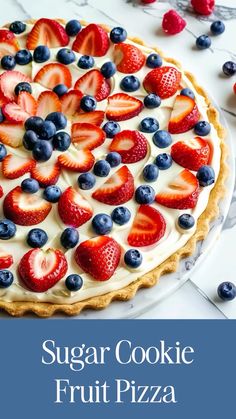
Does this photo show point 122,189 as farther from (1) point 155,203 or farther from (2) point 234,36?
(2) point 234,36

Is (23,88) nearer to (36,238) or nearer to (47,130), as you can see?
(47,130)

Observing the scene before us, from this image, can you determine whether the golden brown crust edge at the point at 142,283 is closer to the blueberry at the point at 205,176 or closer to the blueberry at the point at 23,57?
the blueberry at the point at 205,176

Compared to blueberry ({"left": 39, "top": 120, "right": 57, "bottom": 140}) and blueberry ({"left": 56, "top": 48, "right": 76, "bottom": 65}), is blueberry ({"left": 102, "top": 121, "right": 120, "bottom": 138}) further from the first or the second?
blueberry ({"left": 56, "top": 48, "right": 76, "bottom": 65})

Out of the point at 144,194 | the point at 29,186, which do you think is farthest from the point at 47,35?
the point at 144,194

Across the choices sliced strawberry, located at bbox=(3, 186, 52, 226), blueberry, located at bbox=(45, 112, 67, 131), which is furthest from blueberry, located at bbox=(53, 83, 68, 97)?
sliced strawberry, located at bbox=(3, 186, 52, 226)

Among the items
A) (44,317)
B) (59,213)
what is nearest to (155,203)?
(59,213)

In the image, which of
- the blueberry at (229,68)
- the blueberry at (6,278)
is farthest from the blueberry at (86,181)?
the blueberry at (229,68)
